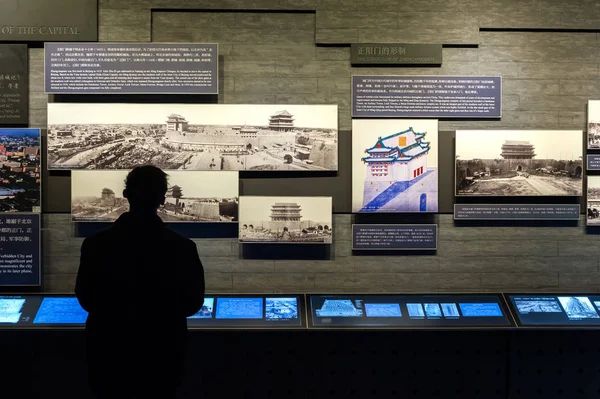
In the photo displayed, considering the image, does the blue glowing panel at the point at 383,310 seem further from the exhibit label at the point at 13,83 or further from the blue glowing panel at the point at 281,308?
the exhibit label at the point at 13,83

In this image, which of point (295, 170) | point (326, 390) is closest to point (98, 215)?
point (295, 170)

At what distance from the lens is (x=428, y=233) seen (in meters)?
4.64

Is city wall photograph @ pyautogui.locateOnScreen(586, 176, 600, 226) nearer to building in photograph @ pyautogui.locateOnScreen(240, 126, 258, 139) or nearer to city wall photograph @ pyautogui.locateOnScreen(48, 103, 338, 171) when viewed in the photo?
city wall photograph @ pyautogui.locateOnScreen(48, 103, 338, 171)

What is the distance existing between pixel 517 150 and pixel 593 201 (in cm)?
89

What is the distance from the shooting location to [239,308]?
4379 millimetres

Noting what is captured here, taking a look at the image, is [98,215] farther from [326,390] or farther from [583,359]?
[583,359]

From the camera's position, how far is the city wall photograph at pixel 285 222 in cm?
455

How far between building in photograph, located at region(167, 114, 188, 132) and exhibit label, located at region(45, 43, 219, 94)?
0.73ft

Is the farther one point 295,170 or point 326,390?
point 295,170

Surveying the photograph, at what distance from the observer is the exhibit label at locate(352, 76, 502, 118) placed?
4.62 meters

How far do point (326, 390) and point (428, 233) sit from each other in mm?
1672

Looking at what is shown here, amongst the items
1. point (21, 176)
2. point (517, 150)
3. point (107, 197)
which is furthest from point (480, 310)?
point (21, 176)

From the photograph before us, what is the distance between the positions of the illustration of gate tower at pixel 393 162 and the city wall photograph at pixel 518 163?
38 centimetres

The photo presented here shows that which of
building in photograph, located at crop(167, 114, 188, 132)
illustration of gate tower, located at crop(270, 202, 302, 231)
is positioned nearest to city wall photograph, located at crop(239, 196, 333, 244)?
illustration of gate tower, located at crop(270, 202, 302, 231)
